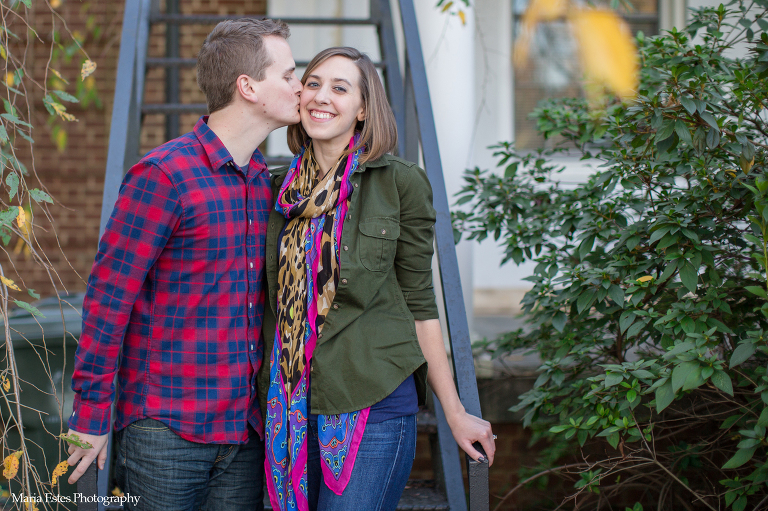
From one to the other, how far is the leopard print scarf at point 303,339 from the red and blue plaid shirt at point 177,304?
0.10 m

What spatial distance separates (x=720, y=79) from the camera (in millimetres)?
2229

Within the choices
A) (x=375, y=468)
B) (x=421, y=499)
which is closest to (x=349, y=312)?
(x=375, y=468)

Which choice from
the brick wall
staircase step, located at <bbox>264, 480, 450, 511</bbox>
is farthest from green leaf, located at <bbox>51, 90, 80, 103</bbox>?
the brick wall

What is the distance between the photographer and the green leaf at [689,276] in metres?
1.92

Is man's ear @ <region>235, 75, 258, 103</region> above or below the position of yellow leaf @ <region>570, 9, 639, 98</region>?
below

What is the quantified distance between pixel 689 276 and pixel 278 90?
1.35 m

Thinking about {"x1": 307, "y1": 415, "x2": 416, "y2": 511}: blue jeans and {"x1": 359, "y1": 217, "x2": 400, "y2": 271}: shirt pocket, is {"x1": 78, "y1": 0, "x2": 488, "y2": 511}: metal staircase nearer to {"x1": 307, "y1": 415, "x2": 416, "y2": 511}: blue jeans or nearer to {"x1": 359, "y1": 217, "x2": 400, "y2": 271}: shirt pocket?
{"x1": 307, "y1": 415, "x2": 416, "y2": 511}: blue jeans

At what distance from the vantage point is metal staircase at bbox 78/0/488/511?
205 centimetres

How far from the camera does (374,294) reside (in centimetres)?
174

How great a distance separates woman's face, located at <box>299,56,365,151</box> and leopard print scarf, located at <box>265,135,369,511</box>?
0.29 feet

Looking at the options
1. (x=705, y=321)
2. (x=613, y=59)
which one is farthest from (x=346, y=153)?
(x=613, y=59)

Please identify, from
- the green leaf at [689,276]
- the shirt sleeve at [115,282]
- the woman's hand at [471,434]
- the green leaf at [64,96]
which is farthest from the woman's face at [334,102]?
the green leaf at [689,276]

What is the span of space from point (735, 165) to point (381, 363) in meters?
1.40

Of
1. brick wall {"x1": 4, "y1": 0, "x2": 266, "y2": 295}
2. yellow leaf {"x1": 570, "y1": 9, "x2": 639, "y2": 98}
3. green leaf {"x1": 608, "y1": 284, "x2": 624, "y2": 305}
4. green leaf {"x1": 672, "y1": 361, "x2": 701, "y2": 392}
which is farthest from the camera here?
yellow leaf {"x1": 570, "y1": 9, "x2": 639, "y2": 98}
